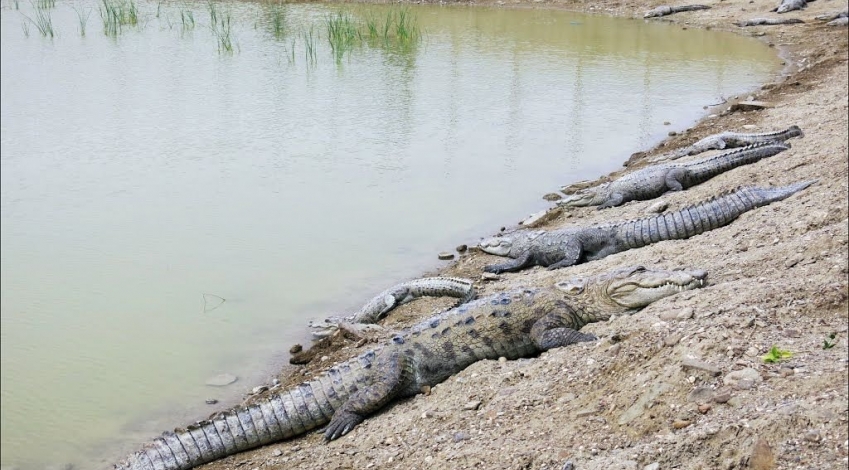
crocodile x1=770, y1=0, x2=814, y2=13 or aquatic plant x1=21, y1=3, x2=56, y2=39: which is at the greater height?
aquatic plant x1=21, y1=3, x2=56, y2=39

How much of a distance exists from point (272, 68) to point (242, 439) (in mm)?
12116

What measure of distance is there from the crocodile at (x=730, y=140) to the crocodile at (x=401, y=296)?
4310 millimetres

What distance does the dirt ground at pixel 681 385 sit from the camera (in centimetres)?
327

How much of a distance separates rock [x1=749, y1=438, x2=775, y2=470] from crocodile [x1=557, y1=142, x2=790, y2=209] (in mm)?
5808

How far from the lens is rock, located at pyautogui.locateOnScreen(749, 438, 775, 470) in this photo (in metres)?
3.05

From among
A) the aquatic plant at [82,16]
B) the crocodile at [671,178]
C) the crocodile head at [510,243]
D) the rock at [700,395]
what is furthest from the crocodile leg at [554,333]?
the aquatic plant at [82,16]

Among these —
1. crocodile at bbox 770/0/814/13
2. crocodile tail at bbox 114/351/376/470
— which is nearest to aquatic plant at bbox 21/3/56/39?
crocodile tail at bbox 114/351/376/470

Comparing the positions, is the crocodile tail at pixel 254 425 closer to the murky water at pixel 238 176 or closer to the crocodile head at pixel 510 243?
the murky water at pixel 238 176

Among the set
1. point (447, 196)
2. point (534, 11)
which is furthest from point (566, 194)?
point (534, 11)

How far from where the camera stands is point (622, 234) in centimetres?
732

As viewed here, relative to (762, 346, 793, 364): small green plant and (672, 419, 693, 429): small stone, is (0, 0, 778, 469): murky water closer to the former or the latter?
(672, 419, 693, 429): small stone

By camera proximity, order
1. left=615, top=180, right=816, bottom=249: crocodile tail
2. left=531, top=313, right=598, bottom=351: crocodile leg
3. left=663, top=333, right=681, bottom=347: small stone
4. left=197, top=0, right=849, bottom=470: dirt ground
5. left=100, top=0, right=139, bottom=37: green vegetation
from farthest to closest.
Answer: left=100, top=0, right=139, bottom=37: green vegetation, left=615, top=180, right=816, bottom=249: crocodile tail, left=531, top=313, right=598, bottom=351: crocodile leg, left=663, top=333, right=681, bottom=347: small stone, left=197, top=0, right=849, bottom=470: dirt ground

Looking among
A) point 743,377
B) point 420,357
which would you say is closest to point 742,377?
point 743,377

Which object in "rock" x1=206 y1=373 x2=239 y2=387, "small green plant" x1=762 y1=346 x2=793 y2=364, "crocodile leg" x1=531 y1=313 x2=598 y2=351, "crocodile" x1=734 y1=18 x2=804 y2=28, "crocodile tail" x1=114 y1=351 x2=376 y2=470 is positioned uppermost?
"crocodile" x1=734 y1=18 x2=804 y2=28
